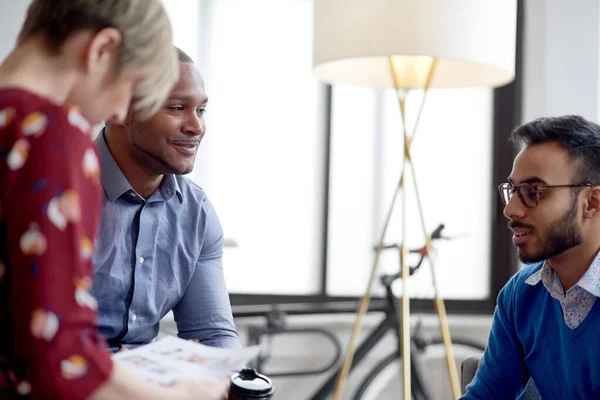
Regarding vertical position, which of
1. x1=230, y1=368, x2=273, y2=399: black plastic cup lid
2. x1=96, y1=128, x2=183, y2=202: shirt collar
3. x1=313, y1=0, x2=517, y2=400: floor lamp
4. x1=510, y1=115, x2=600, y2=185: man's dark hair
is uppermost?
x1=313, y1=0, x2=517, y2=400: floor lamp

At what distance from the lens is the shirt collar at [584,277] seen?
1.52m

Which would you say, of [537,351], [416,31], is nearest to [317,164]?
[416,31]

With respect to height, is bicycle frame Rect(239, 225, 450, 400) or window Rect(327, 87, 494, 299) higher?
window Rect(327, 87, 494, 299)

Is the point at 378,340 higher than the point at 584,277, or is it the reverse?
the point at 584,277

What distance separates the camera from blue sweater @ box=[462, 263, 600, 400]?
1505 mm

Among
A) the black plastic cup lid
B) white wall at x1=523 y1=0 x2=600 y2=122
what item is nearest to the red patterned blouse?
the black plastic cup lid

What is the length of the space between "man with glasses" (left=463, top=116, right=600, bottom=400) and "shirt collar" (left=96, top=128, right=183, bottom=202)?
0.83 metres

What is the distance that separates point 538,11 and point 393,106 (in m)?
0.81

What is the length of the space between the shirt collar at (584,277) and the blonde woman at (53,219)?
0.98 m

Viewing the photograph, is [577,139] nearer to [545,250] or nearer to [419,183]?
[545,250]

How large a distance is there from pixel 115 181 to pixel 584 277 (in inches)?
42.9

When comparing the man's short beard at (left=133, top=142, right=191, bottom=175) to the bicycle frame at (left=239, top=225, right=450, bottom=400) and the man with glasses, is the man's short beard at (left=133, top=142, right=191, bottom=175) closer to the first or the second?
the man with glasses

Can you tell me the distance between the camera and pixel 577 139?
1692mm

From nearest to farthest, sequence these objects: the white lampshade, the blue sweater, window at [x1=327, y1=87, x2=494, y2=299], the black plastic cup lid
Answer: the black plastic cup lid
the blue sweater
the white lampshade
window at [x1=327, y1=87, x2=494, y2=299]
